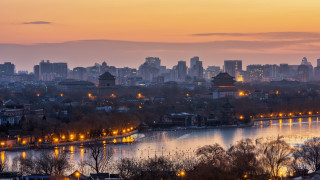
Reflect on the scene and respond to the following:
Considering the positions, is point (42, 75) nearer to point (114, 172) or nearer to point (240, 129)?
point (240, 129)

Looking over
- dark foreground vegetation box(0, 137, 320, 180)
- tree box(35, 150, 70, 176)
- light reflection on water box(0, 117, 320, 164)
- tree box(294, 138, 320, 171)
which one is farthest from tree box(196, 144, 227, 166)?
tree box(35, 150, 70, 176)

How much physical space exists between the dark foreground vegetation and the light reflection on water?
1.09 meters

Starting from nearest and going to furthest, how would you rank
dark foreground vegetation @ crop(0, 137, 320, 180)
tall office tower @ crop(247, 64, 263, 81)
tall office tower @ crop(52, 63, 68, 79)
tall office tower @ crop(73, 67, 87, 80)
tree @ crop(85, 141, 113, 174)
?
dark foreground vegetation @ crop(0, 137, 320, 180), tree @ crop(85, 141, 113, 174), tall office tower @ crop(73, 67, 87, 80), tall office tower @ crop(52, 63, 68, 79), tall office tower @ crop(247, 64, 263, 81)

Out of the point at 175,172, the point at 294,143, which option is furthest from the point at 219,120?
the point at 175,172

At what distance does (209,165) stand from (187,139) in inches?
316

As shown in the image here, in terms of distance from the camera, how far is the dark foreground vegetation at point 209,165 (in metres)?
11.5

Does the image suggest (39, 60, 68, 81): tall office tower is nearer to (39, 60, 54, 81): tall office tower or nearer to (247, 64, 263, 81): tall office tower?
(39, 60, 54, 81): tall office tower

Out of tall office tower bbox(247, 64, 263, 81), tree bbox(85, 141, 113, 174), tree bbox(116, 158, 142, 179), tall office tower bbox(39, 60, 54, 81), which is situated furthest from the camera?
tall office tower bbox(247, 64, 263, 81)

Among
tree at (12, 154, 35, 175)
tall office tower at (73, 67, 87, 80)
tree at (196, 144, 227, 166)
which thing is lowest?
tree at (12, 154, 35, 175)

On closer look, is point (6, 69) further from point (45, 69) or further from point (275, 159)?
point (275, 159)

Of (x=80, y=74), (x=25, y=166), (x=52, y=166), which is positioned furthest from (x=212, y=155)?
(x=80, y=74)

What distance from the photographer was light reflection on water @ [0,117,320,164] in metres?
16.1

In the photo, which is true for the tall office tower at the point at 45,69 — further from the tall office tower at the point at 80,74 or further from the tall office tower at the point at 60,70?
the tall office tower at the point at 80,74

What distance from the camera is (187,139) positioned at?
19547 millimetres
